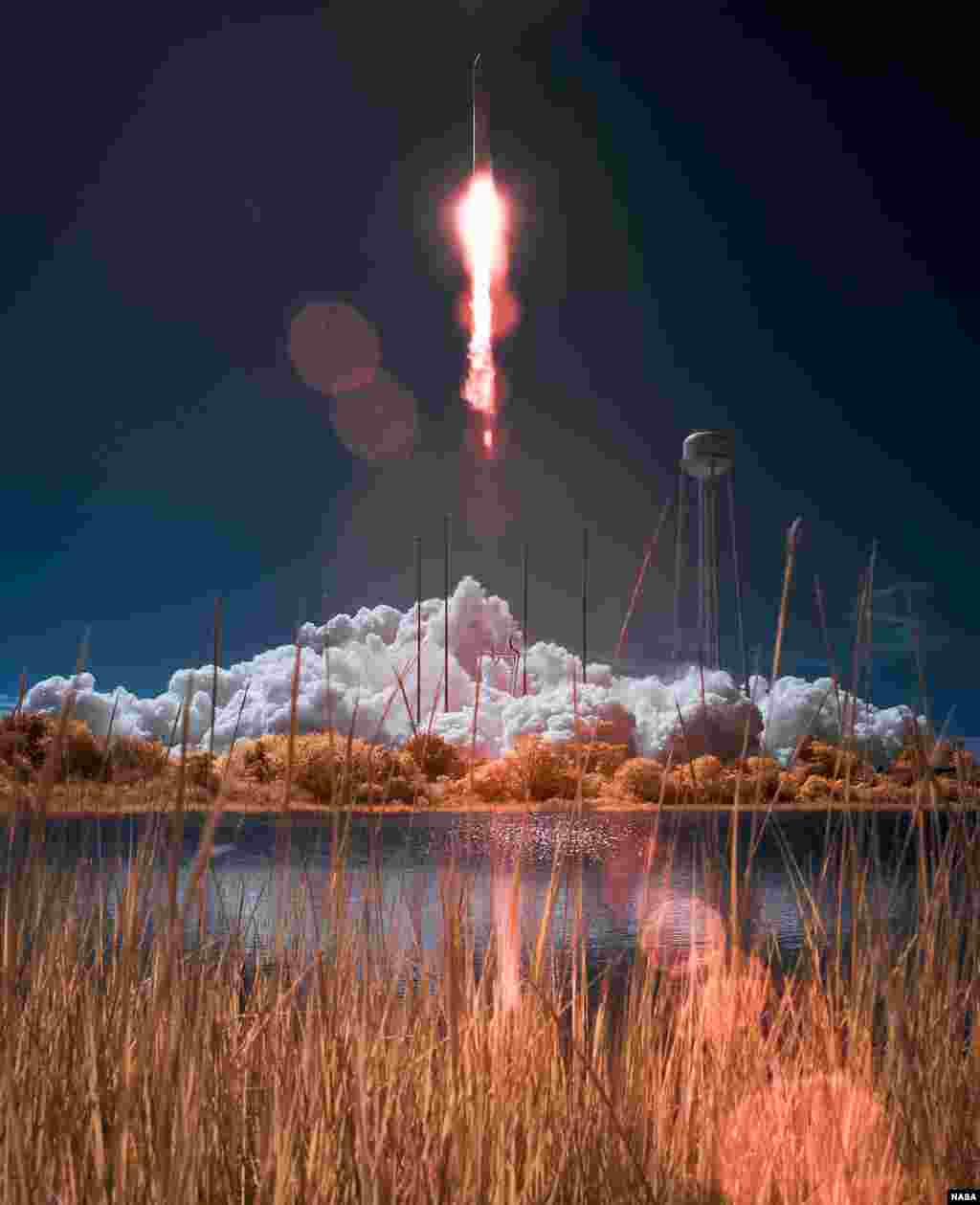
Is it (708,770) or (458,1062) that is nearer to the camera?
(458,1062)

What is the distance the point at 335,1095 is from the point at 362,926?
429 mm

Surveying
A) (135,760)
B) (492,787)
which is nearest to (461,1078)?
(492,787)

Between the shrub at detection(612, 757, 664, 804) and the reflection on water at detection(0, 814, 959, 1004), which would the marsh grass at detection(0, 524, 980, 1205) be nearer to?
the reflection on water at detection(0, 814, 959, 1004)

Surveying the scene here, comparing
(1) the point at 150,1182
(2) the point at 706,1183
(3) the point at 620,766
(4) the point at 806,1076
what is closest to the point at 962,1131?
(4) the point at 806,1076

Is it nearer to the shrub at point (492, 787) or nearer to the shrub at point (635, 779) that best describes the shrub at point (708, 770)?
the shrub at point (492, 787)

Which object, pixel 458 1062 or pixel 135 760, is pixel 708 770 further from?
pixel 135 760

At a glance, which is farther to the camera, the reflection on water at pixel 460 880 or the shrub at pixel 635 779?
the shrub at pixel 635 779

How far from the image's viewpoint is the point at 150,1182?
1686 mm

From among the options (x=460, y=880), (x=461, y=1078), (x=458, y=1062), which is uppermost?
(x=460, y=880)

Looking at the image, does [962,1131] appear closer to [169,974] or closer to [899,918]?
[899,918]

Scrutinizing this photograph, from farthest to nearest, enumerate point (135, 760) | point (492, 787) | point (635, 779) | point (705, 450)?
1. point (635, 779)
2. point (705, 450)
3. point (492, 787)
4. point (135, 760)

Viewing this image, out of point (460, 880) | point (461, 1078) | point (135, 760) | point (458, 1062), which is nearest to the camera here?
point (458, 1062)

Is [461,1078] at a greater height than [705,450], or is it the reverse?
[705,450]

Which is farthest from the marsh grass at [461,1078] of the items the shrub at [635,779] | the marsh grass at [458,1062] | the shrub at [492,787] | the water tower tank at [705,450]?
the shrub at [635,779]
